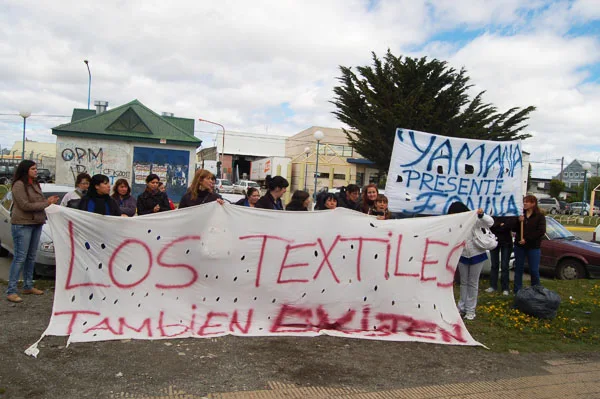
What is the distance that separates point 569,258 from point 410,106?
48.0ft

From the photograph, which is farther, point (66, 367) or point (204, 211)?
point (204, 211)

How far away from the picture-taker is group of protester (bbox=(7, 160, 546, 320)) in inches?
230

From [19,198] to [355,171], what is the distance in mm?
44984

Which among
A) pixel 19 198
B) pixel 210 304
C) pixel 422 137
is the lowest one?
pixel 210 304

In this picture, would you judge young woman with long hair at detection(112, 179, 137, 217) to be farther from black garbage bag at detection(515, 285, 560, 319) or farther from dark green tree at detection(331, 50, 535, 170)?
dark green tree at detection(331, 50, 535, 170)

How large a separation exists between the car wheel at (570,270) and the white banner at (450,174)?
174 inches

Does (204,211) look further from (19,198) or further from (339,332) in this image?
(19,198)

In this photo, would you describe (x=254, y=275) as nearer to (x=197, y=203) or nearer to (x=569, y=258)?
(x=197, y=203)

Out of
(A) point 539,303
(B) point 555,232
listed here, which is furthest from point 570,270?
(A) point 539,303

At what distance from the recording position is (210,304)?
16.7ft

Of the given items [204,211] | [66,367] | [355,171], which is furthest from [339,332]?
[355,171]

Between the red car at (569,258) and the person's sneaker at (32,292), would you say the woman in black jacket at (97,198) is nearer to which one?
the person's sneaker at (32,292)

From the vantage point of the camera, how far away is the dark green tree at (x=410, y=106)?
2406cm

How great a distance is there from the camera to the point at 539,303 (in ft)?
21.0
